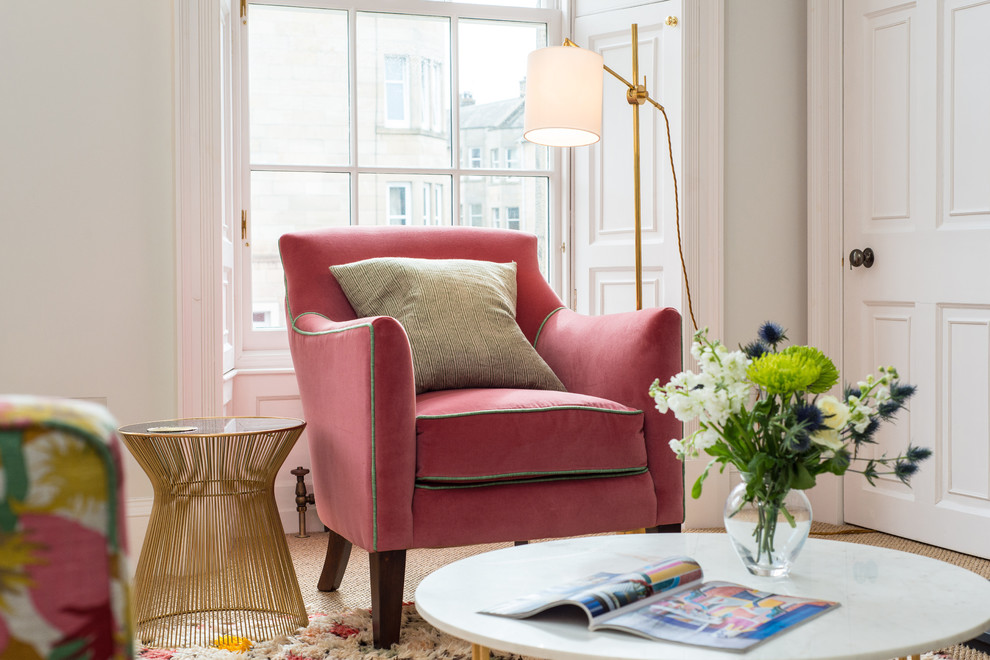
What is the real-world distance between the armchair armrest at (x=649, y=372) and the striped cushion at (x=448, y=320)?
172 mm

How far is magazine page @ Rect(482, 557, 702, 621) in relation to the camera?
992mm

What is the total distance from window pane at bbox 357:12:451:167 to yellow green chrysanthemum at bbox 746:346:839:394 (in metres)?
2.25

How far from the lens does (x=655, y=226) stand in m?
3.07

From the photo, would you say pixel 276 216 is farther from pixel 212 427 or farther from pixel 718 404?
pixel 718 404

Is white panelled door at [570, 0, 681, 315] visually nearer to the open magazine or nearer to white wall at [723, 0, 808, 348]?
white wall at [723, 0, 808, 348]

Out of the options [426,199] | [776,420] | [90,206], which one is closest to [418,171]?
[426,199]

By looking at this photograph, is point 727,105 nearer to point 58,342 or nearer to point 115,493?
point 58,342

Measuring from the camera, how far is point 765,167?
120 inches

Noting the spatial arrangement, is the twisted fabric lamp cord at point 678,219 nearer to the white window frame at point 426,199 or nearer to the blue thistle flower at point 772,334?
the white window frame at point 426,199

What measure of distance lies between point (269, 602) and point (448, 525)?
45cm

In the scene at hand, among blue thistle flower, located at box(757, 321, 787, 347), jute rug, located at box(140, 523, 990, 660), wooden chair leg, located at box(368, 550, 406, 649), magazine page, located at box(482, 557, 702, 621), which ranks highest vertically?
blue thistle flower, located at box(757, 321, 787, 347)

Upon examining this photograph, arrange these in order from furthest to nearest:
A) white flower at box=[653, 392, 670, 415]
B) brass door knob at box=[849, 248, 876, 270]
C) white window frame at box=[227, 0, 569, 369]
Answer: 1. white window frame at box=[227, 0, 569, 369]
2. brass door knob at box=[849, 248, 876, 270]
3. white flower at box=[653, 392, 670, 415]

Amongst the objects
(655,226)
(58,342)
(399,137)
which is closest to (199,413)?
(58,342)

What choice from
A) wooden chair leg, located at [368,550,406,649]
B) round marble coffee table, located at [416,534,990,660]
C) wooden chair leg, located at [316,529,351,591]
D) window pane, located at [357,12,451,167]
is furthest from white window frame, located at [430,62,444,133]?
round marble coffee table, located at [416,534,990,660]
